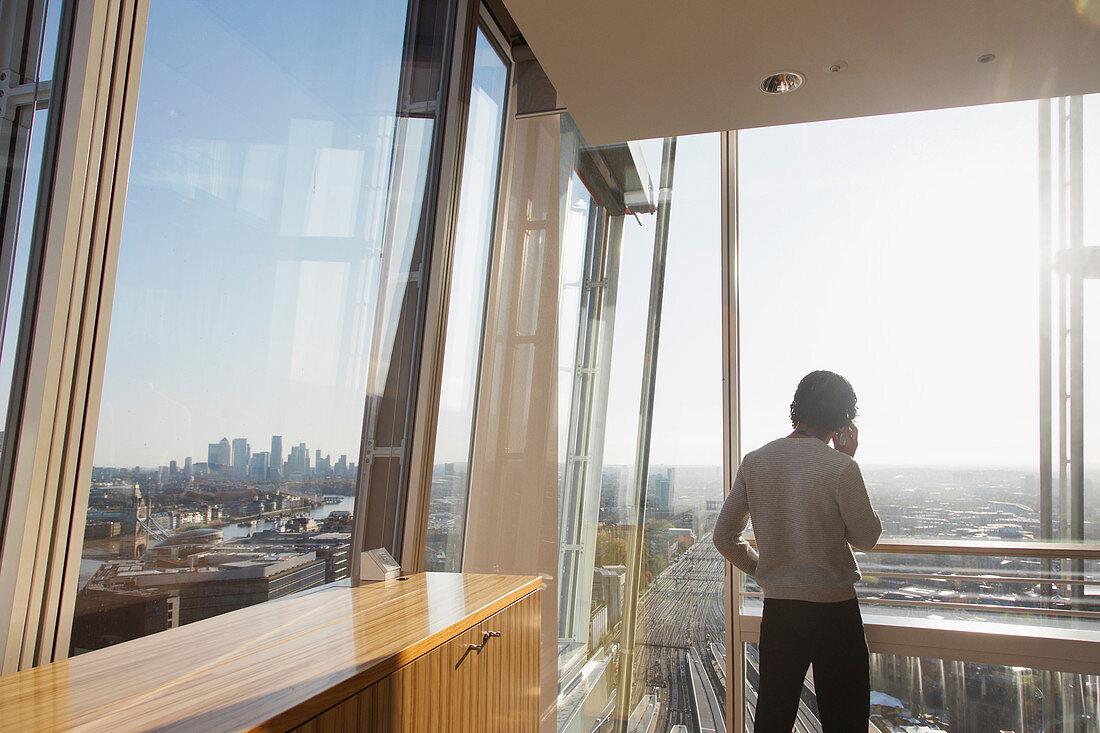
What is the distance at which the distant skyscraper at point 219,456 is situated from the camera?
5.91ft

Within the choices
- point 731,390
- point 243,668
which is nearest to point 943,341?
point 731,390

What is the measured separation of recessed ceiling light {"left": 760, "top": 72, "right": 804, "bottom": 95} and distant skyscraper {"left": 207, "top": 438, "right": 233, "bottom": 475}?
218 cm

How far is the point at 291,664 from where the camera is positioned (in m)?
1.47

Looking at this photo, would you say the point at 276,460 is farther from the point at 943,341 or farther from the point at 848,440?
the point at 943,341

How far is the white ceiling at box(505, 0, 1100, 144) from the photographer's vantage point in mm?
2273

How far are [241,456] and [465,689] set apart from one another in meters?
0.84

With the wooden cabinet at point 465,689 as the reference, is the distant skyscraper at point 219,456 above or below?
above

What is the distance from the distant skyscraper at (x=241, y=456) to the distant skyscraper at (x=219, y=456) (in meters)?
0.02

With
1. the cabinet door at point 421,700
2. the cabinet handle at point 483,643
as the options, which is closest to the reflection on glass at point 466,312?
the cabinet handle at point 483,643

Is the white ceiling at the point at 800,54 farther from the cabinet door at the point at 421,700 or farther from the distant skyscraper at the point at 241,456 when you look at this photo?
the cabinet door at the point at 421,700

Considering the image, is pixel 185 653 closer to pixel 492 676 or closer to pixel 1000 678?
pixel 492 676

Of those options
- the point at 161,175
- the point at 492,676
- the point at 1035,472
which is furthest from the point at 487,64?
the point at 1035,472

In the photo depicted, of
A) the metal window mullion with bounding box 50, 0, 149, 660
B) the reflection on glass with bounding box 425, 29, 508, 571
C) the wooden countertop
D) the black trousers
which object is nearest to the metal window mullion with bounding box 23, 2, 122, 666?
the metal window mullion with bounding box 50, 0, 149, 660

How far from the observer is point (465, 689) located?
195 cm
